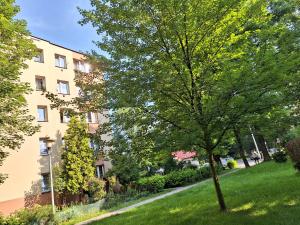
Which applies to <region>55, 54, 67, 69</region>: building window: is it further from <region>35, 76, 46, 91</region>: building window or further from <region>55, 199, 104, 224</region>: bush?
<region>55, 199, 104, 224</region>: bush

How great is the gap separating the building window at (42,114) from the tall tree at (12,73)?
10.3m

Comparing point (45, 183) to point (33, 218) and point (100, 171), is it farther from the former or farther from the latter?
point (33, 218)

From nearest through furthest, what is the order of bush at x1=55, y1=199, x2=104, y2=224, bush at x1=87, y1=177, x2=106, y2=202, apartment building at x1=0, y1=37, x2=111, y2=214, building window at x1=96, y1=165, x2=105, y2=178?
bush at x1=55, y1=199, x2=104, y2=224 → apartment building at x1=0, y1=37, x2=111, y2=214 → bush at x1=87, y1=177, x2=106, y2=202 → building window at x1=96, y1=165, x2=105, y2=178

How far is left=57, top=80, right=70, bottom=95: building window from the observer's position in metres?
27.3

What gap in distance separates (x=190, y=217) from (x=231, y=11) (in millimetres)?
5554

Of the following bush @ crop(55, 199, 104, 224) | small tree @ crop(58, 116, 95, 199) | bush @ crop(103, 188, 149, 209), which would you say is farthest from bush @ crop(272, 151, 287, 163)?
small tree @ crop(58, 116, 95, 199)

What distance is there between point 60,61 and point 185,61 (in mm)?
22966

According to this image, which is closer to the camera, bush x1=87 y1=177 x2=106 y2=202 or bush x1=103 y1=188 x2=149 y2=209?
bush x1=103 y1=188 x2=149 y2=209

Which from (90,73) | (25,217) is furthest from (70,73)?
(90,73)

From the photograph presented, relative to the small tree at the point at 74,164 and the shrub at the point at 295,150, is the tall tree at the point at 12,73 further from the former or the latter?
the shrub at the point at 295,150

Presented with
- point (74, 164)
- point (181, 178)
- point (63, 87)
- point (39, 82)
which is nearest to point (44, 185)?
point (74, 164)

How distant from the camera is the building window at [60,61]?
91.5 feet

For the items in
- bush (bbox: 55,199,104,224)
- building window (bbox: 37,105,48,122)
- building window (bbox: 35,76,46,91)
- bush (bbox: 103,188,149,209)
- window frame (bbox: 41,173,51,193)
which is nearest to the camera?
bush (bbox: 55,199,104,224)

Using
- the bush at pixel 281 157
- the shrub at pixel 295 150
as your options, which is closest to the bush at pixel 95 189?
the bush at pixel 281 157
